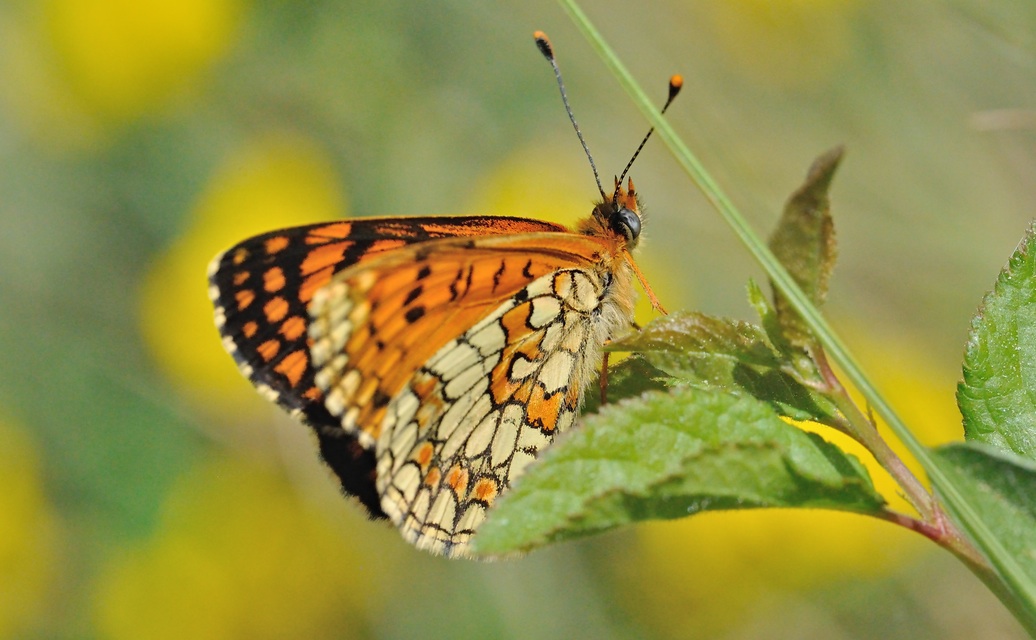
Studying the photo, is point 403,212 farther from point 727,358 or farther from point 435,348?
point 727,358

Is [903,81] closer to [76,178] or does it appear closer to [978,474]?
[978,474]

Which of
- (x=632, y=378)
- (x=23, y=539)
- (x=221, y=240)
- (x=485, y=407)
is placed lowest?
(x=632, y=378)

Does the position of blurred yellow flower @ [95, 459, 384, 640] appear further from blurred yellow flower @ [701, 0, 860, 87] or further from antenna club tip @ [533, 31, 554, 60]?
blurred yellow flower @ [701, 0, 860, 87]

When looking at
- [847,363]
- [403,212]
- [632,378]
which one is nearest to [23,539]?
[403,212]

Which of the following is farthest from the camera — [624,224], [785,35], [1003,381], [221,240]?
[785,35]

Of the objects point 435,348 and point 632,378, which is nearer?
point 632,378
